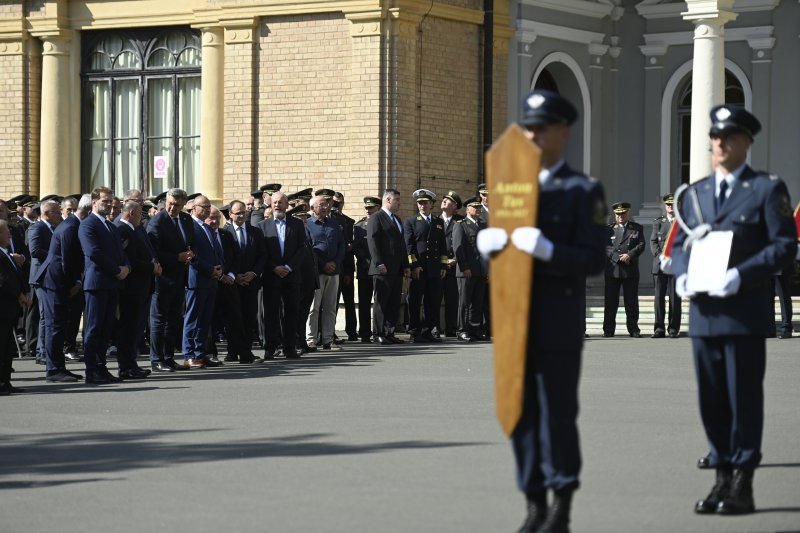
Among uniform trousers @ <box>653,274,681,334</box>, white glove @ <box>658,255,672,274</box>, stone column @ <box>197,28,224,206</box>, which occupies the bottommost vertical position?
uniform trousers @ <box>653,274,681,334</box>

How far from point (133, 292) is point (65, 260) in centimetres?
76

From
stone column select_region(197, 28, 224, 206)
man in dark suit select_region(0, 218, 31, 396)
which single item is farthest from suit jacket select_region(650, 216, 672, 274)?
man in dark suit select_region(0, 218, 31, 396)

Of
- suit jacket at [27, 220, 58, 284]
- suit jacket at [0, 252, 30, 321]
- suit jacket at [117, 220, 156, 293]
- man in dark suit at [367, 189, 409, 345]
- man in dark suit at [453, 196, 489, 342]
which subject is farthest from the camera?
man in dark suit at [453, 196, 489, 342]

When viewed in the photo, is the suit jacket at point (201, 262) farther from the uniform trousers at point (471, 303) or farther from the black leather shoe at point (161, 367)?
the uniform trousers at point (471, 303)

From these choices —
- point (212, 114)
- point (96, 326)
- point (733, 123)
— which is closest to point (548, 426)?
point (733, 123)

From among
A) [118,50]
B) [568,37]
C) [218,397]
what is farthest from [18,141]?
[218,397]

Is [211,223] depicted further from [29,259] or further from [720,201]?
[720,201]

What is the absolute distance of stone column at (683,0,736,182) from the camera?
82.6 feet

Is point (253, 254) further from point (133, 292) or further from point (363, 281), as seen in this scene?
point (363, 281)

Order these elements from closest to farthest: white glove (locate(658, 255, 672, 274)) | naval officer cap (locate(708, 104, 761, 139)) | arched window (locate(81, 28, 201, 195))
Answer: naval officer cap (locate(708, 104, 761, 139)) < white glove (locate(658, 255, 672, 274)) < arched window (locate(81, 28, 201, 195))

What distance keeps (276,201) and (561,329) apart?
12309 millimetres

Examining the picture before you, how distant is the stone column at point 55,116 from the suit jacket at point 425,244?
8040mm

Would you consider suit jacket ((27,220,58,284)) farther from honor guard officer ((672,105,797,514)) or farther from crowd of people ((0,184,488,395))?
honor guard officer ((672,105,797,514))

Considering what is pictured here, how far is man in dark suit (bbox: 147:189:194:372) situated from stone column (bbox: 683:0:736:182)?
1044 centimetres
